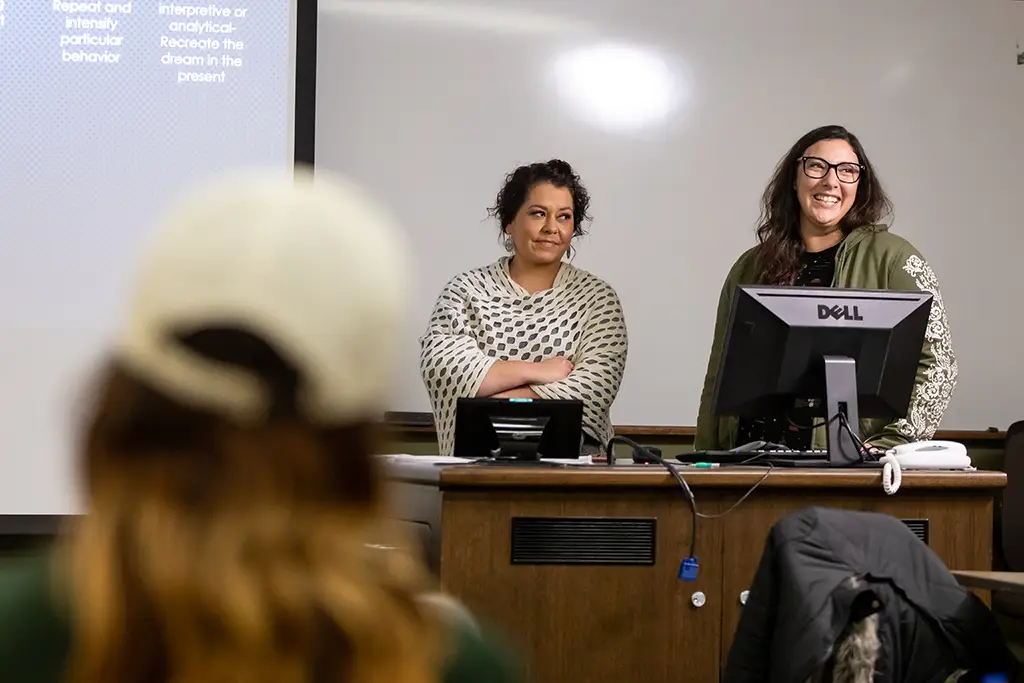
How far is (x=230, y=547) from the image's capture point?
649 millimetres

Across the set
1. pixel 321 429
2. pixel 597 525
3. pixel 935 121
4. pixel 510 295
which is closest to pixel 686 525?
pixel 597 525

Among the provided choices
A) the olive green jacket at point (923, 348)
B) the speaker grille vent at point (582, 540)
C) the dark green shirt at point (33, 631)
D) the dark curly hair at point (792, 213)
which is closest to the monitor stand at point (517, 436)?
the speaker grille vent at point (582, 540)

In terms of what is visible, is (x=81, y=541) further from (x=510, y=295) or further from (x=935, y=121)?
(x=935, y=121)

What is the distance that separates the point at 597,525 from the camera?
100 inches

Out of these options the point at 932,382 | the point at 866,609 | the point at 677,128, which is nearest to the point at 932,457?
the point at 932,382

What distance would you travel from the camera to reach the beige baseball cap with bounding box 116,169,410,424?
667 mm

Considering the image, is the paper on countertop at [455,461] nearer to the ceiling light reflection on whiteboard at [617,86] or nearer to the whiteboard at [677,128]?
the whiteboard at [677,128]

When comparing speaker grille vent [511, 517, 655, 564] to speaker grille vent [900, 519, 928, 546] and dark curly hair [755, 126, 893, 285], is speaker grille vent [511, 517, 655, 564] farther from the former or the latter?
dark curly hair [755, 126, 893, 285]

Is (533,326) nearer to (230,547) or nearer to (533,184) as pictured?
(533,184)

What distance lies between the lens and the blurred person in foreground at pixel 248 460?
65 cm

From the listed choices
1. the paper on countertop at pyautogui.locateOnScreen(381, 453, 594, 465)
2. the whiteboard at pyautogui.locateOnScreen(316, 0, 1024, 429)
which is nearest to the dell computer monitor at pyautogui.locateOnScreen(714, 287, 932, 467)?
the paper on countertop at pyautogui.locateOnScreen(381, 453, 594, 465)

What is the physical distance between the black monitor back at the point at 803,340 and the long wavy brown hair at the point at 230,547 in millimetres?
2093

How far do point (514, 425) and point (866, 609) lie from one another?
104 cm

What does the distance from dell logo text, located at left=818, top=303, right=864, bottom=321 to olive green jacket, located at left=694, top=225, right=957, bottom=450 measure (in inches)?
12.1
